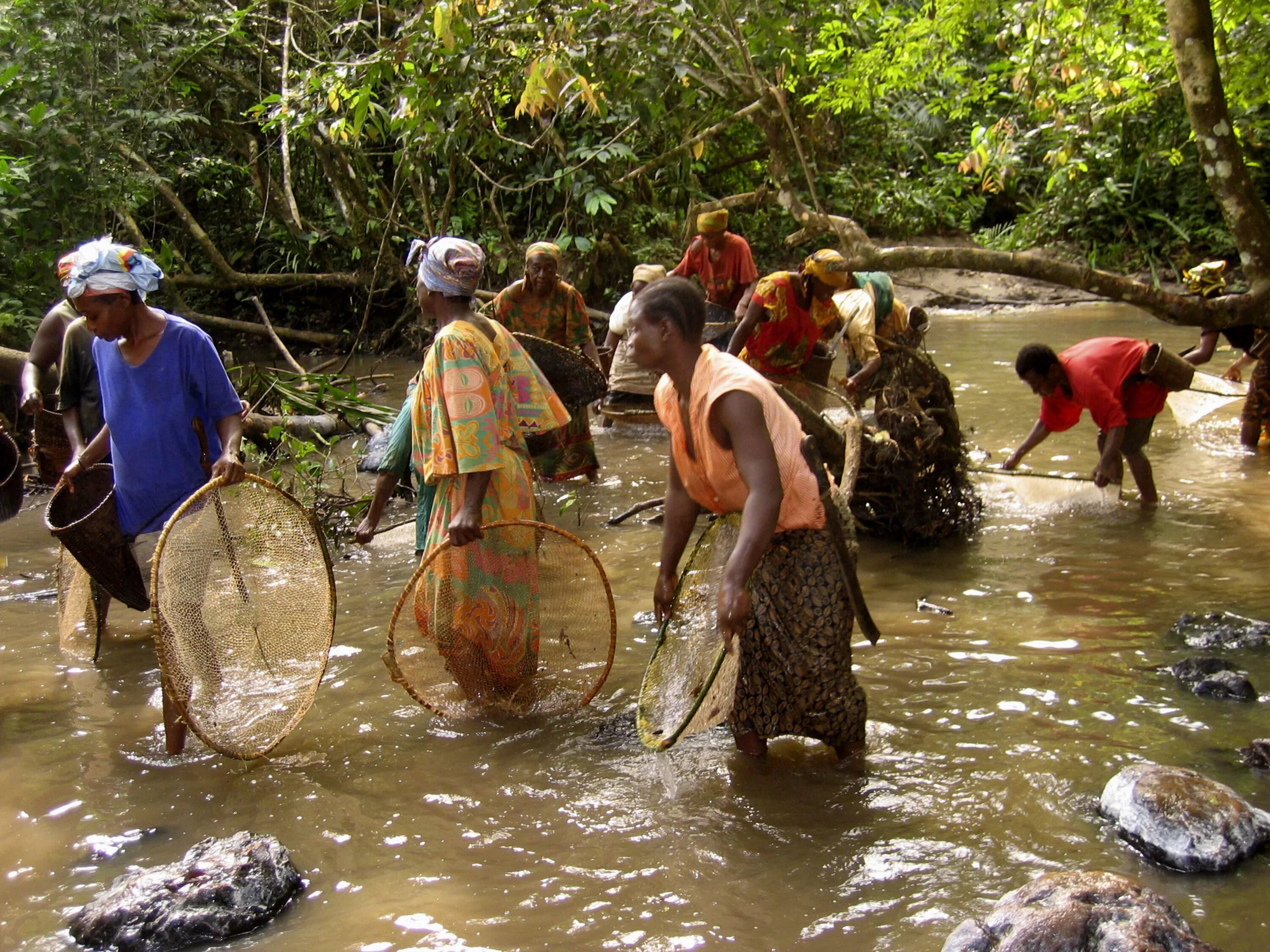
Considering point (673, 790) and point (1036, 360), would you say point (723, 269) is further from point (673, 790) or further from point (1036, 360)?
point (673, 790)

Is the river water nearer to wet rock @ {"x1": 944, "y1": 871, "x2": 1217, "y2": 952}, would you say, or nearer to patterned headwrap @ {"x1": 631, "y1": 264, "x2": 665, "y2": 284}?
wet rock @ {"x1": 944, "y1": 871, "x2": 1217, "y2": 952}

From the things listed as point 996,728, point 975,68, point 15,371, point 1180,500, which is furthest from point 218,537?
point 975,68

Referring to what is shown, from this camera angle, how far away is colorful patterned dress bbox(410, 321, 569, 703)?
367 centimetres

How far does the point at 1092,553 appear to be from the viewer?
5789 mm

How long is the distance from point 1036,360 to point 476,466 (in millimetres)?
3639

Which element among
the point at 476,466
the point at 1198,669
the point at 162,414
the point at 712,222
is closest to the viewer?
the point at 476,466

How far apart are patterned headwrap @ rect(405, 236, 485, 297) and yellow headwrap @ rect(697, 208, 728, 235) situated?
3995mm

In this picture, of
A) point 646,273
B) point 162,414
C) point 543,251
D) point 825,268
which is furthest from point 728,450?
point 646,273

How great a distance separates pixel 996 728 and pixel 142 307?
3118 millimetres

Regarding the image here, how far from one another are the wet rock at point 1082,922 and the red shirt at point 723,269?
579 cm

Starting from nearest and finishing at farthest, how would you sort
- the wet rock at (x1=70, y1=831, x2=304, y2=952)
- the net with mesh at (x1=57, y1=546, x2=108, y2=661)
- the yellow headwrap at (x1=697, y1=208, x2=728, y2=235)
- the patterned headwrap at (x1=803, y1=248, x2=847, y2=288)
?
the wet rock at (x1=70, y1=831, x2=304, y2=952)
the net with mesh at (x1=57, y1=546, x2=108, y2=661)
the patterned headwrap at (x1=803, y1=248, x2=847, y2=288)
the yellow headwrap at (x1=697, y1=208, x2=728, y2=235)

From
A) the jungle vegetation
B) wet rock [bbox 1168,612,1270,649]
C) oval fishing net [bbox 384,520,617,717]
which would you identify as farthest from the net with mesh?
wet rock [bbox 1168,612,1270,649]

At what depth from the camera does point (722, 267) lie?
26.2 ft

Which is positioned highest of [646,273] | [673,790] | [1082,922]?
[646,273]
